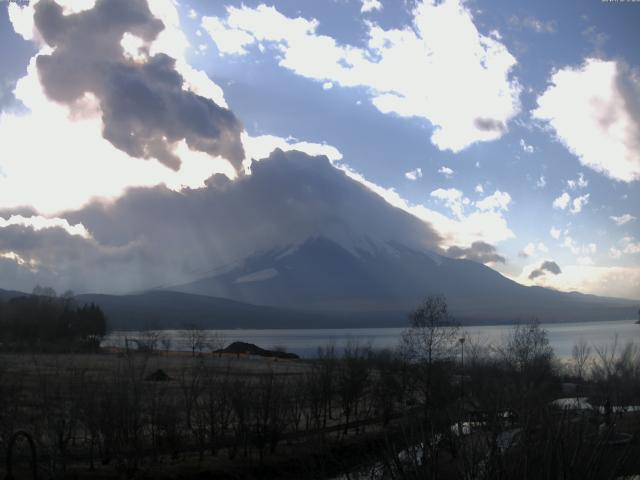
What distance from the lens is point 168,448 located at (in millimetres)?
32094

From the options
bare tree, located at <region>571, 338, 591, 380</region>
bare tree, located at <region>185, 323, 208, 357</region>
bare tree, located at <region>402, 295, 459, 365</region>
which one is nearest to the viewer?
bare tree, located at <region>571, 338, 591, 380</region>

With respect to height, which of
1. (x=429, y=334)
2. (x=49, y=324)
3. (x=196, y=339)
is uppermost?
(x=429, y=334)

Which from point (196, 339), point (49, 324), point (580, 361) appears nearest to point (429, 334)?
point (580, 361)

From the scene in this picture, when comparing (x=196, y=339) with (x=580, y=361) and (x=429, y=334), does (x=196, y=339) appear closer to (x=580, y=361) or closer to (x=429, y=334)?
(x=429, y=334)

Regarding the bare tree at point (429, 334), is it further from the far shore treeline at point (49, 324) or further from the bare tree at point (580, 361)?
the far shore treeline at point (49, 324)

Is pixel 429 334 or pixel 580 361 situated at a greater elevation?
pixel 429 334

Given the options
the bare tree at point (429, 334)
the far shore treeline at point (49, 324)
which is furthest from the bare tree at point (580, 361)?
the far shore treeline at point (49, 324)

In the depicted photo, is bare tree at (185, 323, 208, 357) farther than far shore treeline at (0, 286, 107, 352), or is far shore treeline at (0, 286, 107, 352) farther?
bare tree at (185, 323, 208, 357)

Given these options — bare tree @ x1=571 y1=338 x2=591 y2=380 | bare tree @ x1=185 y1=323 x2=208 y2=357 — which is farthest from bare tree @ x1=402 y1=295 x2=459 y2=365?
bare tree @ x1=185 y1=323 x2=208 y2=357

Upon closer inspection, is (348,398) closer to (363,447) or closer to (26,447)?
(363,447)

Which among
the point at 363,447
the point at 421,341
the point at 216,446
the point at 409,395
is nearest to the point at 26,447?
the point at 216,446

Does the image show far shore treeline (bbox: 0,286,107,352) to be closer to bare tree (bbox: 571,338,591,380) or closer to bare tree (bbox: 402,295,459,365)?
bare tree (bbox: 402,295,459,365)

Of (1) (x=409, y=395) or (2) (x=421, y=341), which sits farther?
(2) (x=421, y=341)

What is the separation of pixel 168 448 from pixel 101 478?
507 cm
